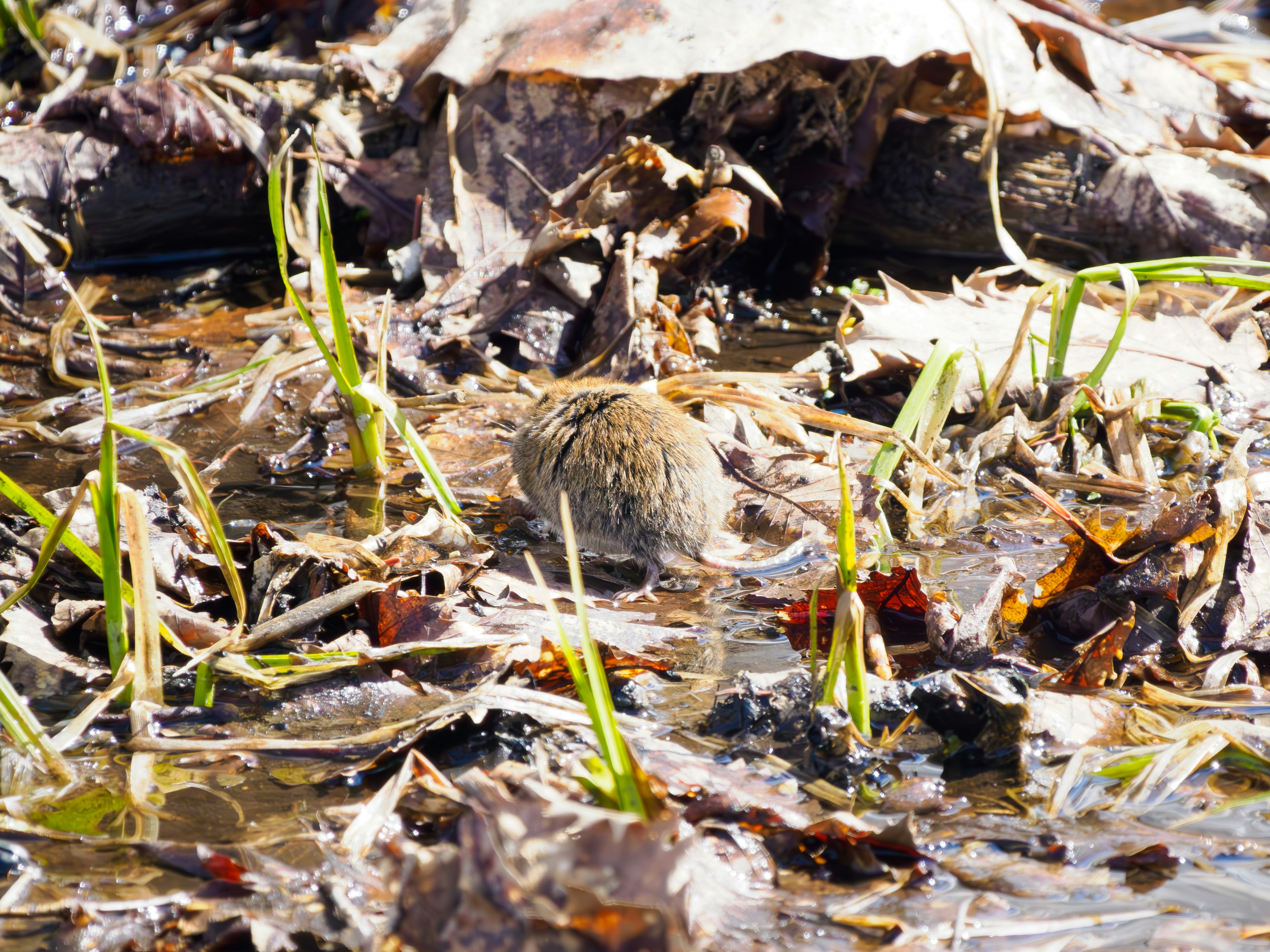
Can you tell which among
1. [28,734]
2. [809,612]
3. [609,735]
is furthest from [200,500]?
[809,612]

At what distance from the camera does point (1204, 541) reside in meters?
3.19

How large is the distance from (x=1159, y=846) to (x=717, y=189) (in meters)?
4.04

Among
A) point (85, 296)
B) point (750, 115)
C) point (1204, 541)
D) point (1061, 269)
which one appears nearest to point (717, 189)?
point (750, 115)

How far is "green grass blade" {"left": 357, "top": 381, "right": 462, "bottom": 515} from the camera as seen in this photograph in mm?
3555

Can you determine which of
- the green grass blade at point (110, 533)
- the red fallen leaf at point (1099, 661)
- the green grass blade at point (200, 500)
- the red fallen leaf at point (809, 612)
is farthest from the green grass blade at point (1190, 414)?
the green grass blade at point (110, 533)

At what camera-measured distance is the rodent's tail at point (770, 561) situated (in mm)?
3609

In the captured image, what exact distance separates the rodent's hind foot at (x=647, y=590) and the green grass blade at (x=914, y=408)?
2.69 ft

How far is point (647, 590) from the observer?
3.47 metres

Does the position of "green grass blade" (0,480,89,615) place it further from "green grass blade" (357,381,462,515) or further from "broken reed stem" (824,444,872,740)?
"broken reed stem" (824,444,872,740)

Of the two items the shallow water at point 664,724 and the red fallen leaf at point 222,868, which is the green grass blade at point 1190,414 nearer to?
the shallow water at point 664,724

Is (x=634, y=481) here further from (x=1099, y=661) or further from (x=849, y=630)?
(x=1099, y=661)

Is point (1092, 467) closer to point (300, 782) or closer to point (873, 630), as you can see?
point (873, 630)

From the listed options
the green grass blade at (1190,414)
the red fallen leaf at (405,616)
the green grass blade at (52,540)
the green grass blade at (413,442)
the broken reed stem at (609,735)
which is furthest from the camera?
the green grass blade at (1190,414)

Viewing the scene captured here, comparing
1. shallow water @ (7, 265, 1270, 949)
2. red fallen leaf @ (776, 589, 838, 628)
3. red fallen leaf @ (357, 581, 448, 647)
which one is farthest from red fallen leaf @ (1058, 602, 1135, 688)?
red fallen leaf @ (357, 581, 448, 647)
